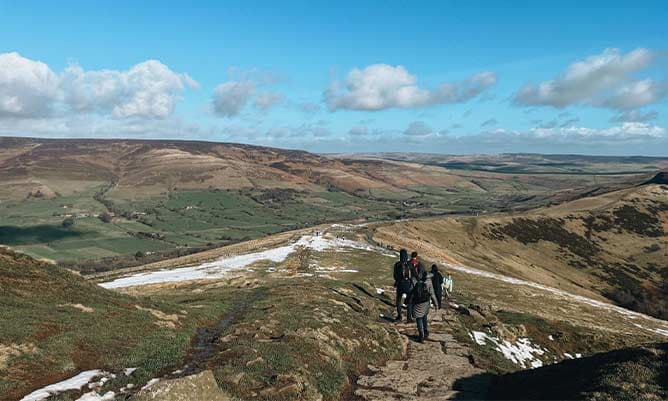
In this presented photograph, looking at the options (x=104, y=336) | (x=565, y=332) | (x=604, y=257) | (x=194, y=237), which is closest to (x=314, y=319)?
(x=104, y=336)

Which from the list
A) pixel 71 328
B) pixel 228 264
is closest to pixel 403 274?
pixel 71 328

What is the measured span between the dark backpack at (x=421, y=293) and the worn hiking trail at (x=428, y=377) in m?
2.82

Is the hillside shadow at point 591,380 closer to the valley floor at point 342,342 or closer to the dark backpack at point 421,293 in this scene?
the valley floor at point 342,342

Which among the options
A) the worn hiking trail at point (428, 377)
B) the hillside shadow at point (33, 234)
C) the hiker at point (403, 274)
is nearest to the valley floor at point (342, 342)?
the worn hiking trail at point (428, 377)

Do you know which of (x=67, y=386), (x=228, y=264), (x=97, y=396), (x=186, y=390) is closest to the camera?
(x=186, y=390)

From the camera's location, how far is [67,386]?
51.7 ft

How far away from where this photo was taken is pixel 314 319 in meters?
28.0

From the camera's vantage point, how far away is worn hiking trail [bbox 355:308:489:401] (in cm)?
1880

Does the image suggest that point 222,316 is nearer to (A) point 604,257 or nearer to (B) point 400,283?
(B) point 400,283

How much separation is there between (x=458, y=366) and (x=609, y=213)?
679 ft

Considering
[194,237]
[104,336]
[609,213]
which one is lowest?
[194,237]

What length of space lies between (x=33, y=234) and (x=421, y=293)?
206784mm

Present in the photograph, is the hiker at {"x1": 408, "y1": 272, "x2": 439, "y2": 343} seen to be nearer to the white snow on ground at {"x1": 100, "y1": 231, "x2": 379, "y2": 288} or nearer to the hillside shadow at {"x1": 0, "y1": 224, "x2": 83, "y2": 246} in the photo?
the white snow on ground at {"x1": 100, "y1": 231, "x2": 379, "y2": 288}

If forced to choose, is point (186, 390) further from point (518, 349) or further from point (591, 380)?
point (518, 349)
